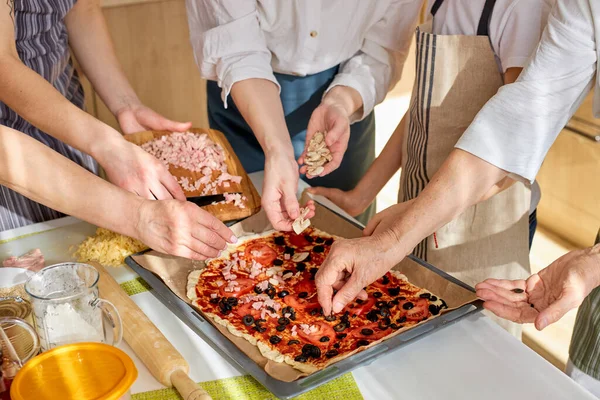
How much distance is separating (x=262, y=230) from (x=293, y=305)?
Result: 1.23ft

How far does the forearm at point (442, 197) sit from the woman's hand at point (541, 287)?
179 millimetres

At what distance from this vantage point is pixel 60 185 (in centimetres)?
137

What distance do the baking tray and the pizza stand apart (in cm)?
4

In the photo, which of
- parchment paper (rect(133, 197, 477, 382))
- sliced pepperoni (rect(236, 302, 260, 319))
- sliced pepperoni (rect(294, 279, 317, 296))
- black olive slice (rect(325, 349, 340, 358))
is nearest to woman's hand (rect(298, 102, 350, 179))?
parchment paper (rect(133, 197, 477, 382))

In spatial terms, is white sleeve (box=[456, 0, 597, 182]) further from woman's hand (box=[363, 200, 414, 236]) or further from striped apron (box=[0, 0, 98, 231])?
striped apron (box=[0, 0, 98, 231])

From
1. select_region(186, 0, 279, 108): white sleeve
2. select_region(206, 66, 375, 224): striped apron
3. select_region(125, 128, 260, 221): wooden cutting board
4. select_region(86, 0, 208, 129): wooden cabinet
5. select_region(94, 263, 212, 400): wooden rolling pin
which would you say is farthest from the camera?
select_region(86, 0, 208, 129): wooden cabinet

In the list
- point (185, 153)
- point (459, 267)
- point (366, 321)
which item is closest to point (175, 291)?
point (366, 321)

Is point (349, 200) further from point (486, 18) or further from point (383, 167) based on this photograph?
point (486, 18)

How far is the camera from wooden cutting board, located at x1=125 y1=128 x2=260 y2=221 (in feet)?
5.44

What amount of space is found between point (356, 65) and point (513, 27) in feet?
1.82

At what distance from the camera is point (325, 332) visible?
127 centimetres

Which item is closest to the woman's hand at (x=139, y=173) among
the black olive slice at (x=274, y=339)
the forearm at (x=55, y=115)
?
the forearm at (x=55, y=115)

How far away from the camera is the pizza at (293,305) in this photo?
124 cm

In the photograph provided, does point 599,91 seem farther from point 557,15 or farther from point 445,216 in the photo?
point 445,216
